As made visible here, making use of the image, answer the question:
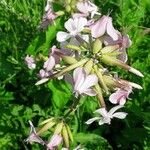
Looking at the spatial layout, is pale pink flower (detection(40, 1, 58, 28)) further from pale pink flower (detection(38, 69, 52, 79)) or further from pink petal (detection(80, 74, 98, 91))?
pink petal (detection(80, 74, 98, 91))

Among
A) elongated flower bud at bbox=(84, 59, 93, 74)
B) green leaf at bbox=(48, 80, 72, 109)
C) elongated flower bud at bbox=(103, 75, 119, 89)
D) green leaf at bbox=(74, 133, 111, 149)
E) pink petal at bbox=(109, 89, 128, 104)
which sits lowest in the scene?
green leaf at bbox=(74, 133, 111, 149)

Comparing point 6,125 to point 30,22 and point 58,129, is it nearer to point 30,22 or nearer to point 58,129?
point 30,22

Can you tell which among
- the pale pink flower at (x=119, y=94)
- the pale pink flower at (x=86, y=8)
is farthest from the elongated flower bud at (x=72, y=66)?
→ the pale pink flower at (x=86, y=8)

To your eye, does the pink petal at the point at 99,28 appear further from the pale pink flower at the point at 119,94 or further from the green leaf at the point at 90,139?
the green leaf at the point at 90,139

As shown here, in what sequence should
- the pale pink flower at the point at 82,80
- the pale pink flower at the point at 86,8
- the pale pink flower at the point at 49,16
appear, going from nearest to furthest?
the pale pink flower at the point at 82,80 < the pale pink flower at the point at 86,8 < the pale pink flower at the point at 49,16

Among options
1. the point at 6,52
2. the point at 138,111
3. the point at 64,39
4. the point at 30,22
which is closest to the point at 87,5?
the point at 64,39

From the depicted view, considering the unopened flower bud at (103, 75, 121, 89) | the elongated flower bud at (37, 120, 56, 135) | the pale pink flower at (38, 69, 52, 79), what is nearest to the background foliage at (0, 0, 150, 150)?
the pale pink flower at (38, 69, 52, 79)

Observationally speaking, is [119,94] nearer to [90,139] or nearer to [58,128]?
[58,128]

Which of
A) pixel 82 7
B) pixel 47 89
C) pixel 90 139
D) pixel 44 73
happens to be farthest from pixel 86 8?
pixel 47 89

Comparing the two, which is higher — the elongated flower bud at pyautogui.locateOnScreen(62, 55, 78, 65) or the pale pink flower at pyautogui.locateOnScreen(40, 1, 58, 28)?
the elongated flower bud at pyautogui.locateOnScreen(62, 55, 78, 65)

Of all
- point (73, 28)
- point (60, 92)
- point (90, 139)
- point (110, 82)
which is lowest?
point (90, 139)
